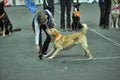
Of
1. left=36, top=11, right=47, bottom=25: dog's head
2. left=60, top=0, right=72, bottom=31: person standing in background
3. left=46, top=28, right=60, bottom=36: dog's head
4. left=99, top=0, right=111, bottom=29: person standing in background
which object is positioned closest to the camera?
left=36, top=11, right=47, bottom=25: dog's head

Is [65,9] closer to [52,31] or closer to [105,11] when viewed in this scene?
[105,11]

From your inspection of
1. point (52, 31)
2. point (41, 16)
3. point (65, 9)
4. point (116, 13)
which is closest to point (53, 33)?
point (52, 31)

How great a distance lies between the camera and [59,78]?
8102 mm

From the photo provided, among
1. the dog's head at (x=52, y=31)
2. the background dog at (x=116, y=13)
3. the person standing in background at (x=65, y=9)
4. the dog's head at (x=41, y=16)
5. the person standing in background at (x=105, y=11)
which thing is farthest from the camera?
the person standing in background at (x=105, y=11)

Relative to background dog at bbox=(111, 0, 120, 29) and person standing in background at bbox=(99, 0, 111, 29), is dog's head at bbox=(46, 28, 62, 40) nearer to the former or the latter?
background dog at bbox=(111, 0, 120, 29)

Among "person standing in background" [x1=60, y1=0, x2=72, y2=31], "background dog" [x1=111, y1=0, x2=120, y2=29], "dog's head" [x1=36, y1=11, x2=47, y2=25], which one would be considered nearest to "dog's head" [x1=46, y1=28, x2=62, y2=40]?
"dog's head" [x1=36, y1=11, x2=47, y2=25]

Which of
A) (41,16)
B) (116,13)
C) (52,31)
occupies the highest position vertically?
(41,16)

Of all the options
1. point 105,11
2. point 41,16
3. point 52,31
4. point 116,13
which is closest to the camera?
point 41,16

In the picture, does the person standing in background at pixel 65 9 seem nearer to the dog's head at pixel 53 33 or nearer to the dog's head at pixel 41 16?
the dog's head at pixel 53 33

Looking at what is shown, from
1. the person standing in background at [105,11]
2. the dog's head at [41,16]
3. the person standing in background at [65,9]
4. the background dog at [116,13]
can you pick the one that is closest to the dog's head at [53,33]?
the dog's head at [41,16]

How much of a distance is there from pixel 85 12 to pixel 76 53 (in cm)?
1023

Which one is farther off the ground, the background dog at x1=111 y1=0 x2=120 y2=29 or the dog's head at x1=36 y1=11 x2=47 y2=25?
the dog's head at x1=36 y1=11 x2=47 y2=25

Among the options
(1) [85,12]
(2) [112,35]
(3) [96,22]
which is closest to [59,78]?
(2) [112,35]

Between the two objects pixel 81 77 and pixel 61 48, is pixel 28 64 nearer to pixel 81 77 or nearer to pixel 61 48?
pixel 61 48
